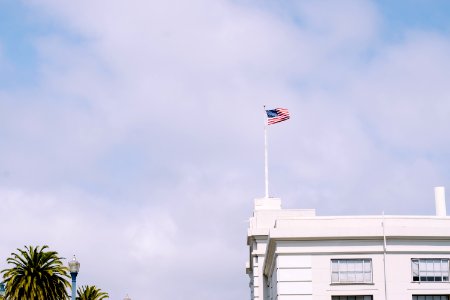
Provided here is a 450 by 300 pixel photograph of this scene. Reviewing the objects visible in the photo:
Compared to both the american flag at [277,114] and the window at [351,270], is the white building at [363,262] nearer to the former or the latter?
the window at [351,270]

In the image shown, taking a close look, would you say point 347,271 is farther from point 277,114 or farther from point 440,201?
point 277,114

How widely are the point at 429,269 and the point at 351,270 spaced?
3927 mm

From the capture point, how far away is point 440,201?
5456 centimetres

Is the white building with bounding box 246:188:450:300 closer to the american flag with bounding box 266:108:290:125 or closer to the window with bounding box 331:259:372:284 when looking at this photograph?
the window with bounding box 331:259:372:284

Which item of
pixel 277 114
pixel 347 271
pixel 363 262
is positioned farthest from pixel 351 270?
pixel 277 114

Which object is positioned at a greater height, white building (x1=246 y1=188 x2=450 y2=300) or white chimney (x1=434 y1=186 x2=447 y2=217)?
white chimney (x1=434 y1=186 x2=447 y2=217)

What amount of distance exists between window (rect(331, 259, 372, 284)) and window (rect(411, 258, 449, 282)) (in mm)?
2296

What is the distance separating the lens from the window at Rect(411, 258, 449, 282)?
4441 cm

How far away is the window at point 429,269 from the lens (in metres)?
44.4

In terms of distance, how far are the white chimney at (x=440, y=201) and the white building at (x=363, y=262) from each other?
9143 millimetres

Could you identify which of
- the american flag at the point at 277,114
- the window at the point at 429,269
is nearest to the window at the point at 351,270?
the window at the point at 429,269

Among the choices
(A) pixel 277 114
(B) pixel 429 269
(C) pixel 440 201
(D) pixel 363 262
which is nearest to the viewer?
(B) pixel 429 269

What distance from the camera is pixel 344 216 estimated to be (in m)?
46.6

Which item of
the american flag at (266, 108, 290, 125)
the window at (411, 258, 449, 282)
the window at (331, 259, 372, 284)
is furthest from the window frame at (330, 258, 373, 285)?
the american flag at (266, 108, 290, 125)
